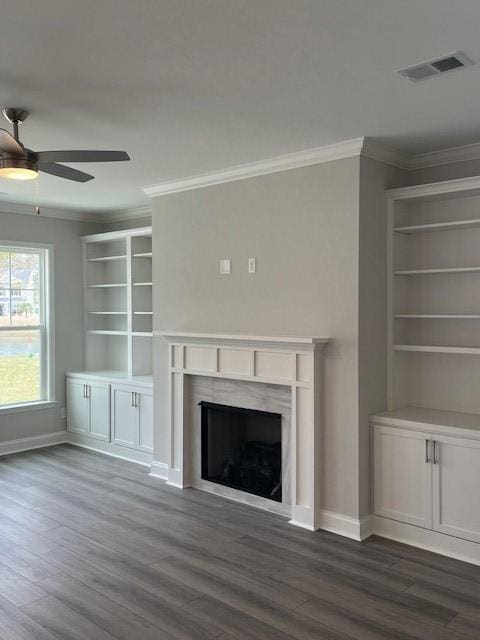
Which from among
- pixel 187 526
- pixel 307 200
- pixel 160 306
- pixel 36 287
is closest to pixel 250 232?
pixel 307 200

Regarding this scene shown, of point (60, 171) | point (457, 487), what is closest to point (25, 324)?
point (60, 171)

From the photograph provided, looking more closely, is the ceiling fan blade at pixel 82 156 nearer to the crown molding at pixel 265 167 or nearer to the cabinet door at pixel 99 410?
the crown molding at pixel 265 167

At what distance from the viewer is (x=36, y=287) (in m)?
6.50

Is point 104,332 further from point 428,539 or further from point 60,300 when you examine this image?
point 428,539

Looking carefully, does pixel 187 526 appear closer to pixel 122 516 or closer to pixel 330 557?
pixel 122 516

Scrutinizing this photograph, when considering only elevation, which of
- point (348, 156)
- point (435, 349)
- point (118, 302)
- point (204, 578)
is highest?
point (348, 156)

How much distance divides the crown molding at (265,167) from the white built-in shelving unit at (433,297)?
50 centimetres

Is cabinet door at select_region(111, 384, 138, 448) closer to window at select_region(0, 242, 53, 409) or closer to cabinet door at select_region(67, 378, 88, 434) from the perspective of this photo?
cabinet door at select_region(67, 378, 88, 434)

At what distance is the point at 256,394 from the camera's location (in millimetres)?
4465

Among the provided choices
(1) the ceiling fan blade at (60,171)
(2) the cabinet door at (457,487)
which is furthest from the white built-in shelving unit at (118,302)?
(2) the cabinet door at (457,487)

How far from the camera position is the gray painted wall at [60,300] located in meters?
6.25

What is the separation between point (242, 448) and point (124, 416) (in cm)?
162

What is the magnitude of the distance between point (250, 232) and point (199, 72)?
1910mm

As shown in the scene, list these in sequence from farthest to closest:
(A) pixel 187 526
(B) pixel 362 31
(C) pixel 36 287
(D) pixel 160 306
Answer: (C) pixel 36 287
(D) pixel 160 306
(A) pixel 187 526
(B) pixel 362 31
